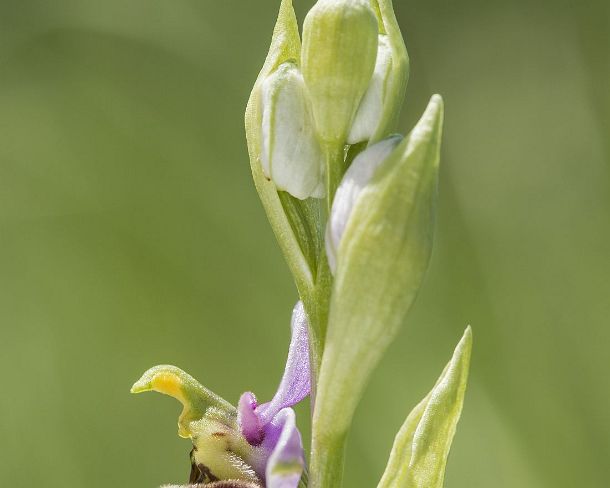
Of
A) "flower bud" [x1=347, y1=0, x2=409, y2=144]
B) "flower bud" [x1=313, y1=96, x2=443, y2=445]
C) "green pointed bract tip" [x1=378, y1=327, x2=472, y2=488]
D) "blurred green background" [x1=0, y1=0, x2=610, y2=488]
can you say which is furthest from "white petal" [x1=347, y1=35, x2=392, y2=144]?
"blurred green background" [x1=0, y1=0, x2=610, y2=488]

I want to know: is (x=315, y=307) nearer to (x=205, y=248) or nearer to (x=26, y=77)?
(x=205, y=248)

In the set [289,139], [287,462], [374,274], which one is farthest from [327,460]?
[289,139]

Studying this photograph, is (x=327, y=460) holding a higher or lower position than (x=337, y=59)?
lower

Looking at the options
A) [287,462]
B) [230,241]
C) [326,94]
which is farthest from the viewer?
[230,241]

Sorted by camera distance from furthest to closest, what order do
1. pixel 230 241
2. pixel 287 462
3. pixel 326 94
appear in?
pixel 230 241 → pixel 326 94 → pixel 287 462

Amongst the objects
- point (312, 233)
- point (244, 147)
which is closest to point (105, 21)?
point (244, 147)

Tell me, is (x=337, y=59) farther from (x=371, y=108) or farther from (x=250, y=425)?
(x=250, y=425)

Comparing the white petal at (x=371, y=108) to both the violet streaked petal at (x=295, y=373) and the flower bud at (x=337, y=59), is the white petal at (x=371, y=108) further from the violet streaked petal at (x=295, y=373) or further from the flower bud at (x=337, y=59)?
the violet streaked petal at (x=295, y=373)
